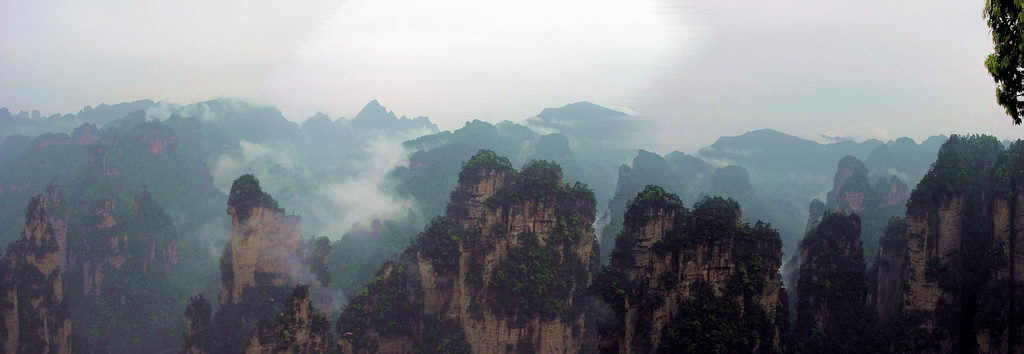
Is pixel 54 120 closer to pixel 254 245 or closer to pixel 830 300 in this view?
pixel 254 245

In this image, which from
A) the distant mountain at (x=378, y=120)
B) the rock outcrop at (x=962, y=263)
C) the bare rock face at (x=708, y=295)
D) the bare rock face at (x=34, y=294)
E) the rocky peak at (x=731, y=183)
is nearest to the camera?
the bare rock face at (x=708, y=295)

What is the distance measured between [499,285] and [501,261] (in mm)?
1775

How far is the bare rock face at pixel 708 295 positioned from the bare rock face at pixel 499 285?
7.46 meters

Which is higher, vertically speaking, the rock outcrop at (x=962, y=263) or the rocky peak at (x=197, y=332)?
the rock outcrop at (x=962, y=263)

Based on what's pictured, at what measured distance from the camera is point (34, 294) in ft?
139

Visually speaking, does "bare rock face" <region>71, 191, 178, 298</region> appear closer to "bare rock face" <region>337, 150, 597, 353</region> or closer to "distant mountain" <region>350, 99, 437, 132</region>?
"bare rock face" <region>337, 150, 597, 353</region>

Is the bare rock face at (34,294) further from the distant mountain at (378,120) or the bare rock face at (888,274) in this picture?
the distant mountain at (378,120)

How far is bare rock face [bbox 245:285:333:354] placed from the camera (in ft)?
102

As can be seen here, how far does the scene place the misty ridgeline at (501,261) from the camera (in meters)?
26.3

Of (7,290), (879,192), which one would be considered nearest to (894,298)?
(879,192)

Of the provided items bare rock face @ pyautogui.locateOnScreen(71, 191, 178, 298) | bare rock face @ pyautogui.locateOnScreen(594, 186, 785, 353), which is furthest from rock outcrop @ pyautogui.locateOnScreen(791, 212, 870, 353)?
bare rock face @ pyautogui.locateOnScreen(71, 191, 178, 298)

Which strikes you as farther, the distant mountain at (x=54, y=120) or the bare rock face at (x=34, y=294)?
the distant mountain at (x=54, y=120)

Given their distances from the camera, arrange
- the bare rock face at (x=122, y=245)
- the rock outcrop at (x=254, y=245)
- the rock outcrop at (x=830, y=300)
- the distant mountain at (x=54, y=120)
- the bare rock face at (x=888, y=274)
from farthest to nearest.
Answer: the distant mountain at (x=54, y=120), the bare rock face at (x=122, y=245), the rock outcrop at (x=254, y=245), the bare rock face at (x=888, y=274), the rock outcrop at (x=830, y=300)

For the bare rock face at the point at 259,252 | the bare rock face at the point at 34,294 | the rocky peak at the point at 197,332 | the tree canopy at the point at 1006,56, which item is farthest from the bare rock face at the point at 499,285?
the tree canopy at the point at 1006,56
